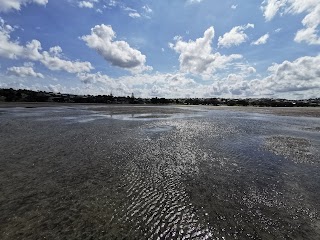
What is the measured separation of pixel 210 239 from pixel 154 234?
1.21m

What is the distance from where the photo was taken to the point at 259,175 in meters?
9.99

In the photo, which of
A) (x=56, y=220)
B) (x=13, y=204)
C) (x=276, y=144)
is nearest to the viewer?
(x=56, y=220)

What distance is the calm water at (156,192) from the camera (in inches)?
228

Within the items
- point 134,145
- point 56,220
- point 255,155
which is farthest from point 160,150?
point 56,220

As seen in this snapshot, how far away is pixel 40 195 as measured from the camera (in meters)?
7.51

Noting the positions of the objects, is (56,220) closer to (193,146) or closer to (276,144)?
(193,146)

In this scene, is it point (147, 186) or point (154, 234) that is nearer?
point (154, 234)

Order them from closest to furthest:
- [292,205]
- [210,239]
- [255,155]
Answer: [210,239] < [292,205] < [255,155]

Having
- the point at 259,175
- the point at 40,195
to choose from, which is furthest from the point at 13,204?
the point at 259,175

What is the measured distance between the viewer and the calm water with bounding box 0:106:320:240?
5.79 m

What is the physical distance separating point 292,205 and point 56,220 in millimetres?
6479

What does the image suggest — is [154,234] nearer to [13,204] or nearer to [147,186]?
[147,186]

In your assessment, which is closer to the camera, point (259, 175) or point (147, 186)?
point (147, 186)

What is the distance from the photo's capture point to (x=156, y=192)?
802cm
